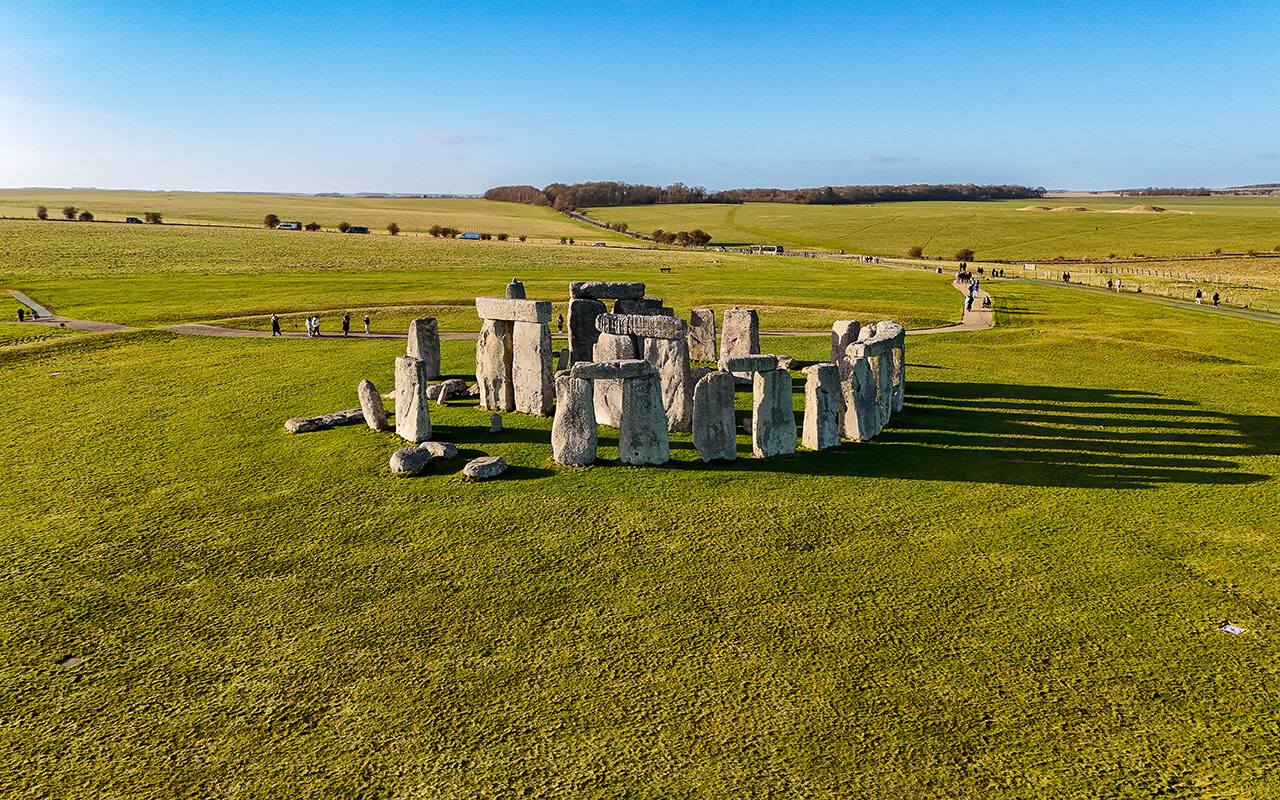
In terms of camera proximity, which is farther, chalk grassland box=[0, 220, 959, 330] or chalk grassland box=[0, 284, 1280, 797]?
chalk grassland box=[0, 220, 959, 330]

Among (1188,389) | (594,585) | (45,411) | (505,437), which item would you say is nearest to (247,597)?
(594,585)

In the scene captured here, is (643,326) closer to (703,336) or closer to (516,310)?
(516,310)

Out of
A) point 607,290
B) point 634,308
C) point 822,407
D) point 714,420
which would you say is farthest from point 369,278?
point 822,407

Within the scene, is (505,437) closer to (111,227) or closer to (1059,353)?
(1059,353)

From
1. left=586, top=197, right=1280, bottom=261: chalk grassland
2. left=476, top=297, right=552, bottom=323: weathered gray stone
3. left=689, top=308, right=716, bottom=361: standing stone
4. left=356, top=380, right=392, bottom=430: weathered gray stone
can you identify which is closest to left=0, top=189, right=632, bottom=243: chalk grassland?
left=586, top=197, right=1280, bottom=261: chalk grassland

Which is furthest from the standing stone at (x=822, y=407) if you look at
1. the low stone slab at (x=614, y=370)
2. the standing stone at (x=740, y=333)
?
the standing stone at (x=740, y=333)

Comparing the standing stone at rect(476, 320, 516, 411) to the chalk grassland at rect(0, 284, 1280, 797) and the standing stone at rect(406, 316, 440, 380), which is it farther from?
the standing stone at rect(406, 316, 440, 380)
